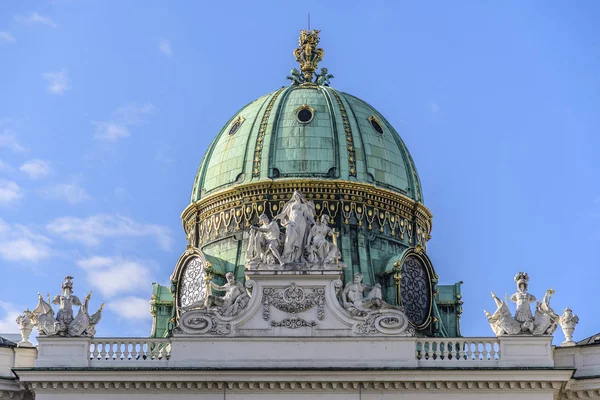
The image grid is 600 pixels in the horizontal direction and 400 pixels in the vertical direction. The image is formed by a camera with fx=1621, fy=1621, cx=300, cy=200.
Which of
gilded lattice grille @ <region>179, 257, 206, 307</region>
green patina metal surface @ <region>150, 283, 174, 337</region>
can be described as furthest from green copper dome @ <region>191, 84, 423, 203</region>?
green patina metal surface @ <region>150, 283, 174, 337</region>

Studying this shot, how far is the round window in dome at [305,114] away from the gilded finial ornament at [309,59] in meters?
2.62

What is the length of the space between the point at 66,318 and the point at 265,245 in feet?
20.4

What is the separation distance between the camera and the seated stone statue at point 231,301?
4725cm

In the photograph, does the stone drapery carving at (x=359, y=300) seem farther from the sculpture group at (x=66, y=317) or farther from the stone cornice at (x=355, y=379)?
the sculpture group at (x=66, y=317)

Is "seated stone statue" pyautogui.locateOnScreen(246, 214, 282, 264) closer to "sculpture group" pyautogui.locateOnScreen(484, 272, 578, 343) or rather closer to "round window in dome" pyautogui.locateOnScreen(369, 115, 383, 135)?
"sculpture group" pyautogui.locateOnScreen(484, 272, 578, 343)

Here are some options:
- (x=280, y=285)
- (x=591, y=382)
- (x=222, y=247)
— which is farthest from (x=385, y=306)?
(x=222, y=247)

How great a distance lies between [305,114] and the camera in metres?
56.9

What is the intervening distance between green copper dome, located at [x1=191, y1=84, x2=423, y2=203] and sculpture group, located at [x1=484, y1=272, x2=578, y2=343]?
9.43 metres

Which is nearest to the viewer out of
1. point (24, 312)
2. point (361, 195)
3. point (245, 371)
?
point (245, 371)

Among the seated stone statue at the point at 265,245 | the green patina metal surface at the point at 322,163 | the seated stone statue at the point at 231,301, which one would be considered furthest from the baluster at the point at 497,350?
the seated stone statue at the point at 231,301

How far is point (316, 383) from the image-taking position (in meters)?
46.0

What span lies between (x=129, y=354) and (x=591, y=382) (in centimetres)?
1346

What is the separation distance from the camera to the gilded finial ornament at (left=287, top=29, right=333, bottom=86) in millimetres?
59531

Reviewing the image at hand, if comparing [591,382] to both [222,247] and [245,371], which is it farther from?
[222,247]
